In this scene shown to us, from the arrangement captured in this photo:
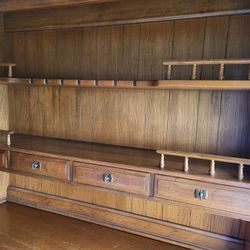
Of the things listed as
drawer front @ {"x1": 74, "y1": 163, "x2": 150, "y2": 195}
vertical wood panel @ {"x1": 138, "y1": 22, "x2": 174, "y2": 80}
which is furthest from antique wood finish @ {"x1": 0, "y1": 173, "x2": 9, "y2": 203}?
vertical wood panel @ {"x1": 138, "y1": 22, "x2": 174, "y2": 80}

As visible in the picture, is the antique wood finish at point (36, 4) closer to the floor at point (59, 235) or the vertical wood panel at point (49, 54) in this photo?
the vertical wood panel at point (49, 54)

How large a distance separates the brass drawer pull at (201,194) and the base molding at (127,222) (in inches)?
21.5

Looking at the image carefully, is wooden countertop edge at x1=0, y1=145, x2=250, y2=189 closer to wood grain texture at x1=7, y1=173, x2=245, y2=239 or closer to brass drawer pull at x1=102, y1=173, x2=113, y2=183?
brass drawer pull at x1=102, y1=173, x2=113, y2=183

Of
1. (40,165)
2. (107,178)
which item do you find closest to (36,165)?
(40,165)

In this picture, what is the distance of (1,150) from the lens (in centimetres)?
197

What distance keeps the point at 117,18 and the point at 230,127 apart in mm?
1026

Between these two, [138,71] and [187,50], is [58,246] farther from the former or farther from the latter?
[187,50]

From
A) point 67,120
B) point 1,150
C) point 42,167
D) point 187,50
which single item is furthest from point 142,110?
point 1,150

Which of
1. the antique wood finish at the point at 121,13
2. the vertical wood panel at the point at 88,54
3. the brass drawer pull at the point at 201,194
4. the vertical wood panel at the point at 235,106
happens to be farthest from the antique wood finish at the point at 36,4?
the brass drawer pull at the point at 201,194

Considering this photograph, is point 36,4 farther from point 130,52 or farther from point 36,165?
point 36,165

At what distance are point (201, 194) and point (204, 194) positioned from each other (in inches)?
0.6

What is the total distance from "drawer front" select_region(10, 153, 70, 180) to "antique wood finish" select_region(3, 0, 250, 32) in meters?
0.99

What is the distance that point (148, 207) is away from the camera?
200cm

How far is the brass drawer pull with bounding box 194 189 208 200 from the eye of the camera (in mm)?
1410
